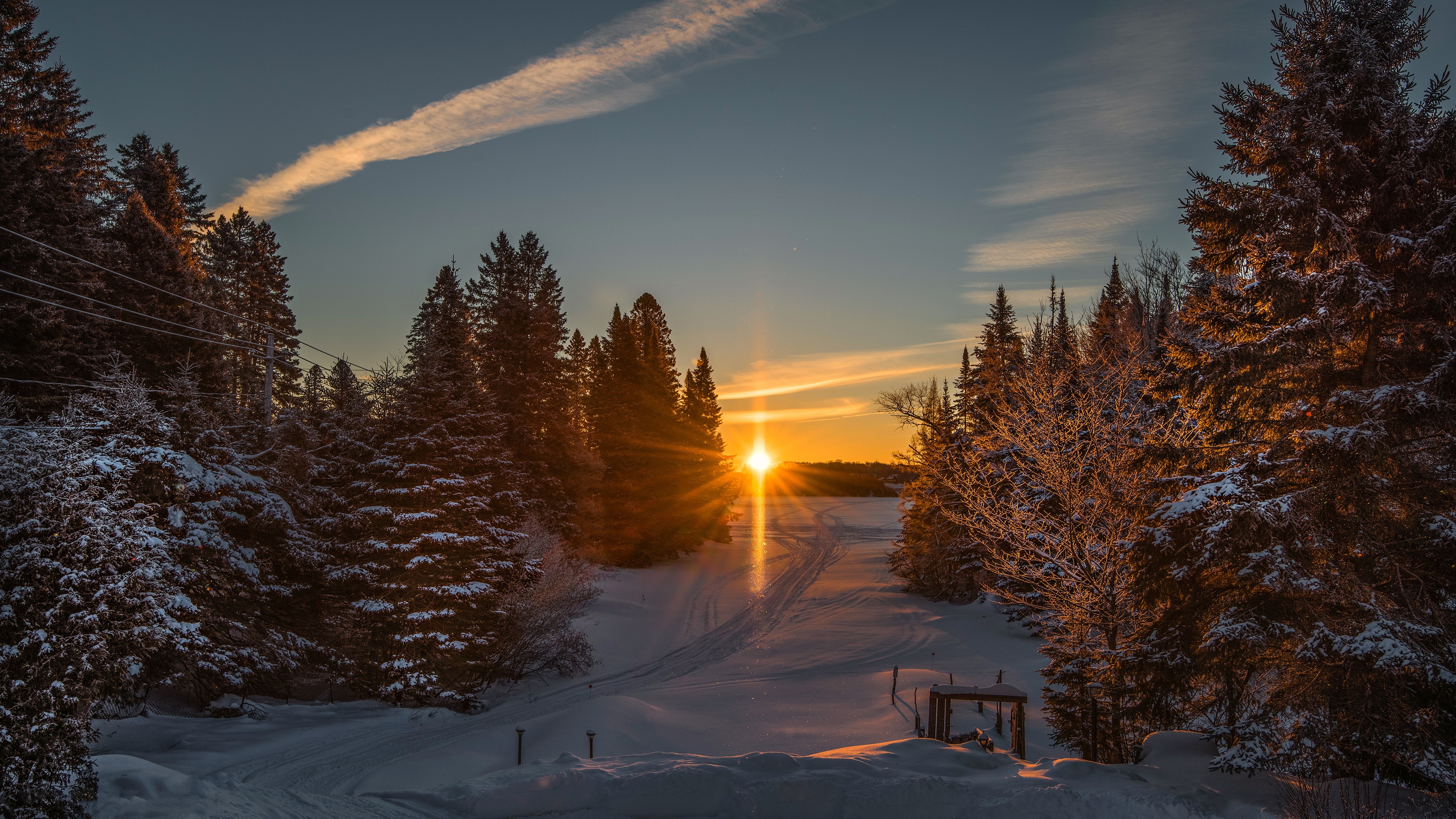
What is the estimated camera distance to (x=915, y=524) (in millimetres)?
38625

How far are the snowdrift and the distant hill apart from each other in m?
105

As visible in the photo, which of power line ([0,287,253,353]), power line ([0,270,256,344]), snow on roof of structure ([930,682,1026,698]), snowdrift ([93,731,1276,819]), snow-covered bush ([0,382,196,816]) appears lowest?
snow on roof of structure ([930,682,1026,698])

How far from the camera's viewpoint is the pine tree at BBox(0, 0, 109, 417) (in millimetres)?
18625

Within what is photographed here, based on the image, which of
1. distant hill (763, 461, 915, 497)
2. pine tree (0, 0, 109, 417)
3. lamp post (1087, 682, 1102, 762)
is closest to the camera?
lamp post (1087, 682, 1102, 762)

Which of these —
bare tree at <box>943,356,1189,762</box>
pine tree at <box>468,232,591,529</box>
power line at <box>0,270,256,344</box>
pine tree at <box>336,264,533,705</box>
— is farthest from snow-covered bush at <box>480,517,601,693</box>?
bare tree at <box>943,356,1189,762</box>

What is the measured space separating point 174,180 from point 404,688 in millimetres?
25370

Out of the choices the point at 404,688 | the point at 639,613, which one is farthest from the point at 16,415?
the point at 639,613

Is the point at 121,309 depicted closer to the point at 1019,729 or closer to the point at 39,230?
the point at 39,230

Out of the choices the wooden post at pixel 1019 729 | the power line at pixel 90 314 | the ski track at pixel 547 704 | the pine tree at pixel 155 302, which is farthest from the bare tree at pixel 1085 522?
the pine tree at pixel 155 302

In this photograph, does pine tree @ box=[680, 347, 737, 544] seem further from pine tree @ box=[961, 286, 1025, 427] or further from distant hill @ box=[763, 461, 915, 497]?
distant hill @ box=[763, 461, 915, 497]

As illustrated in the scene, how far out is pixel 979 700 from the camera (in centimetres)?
1541

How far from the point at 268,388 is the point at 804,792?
23245mm

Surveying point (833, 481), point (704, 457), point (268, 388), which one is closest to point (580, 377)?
point (704, 457)

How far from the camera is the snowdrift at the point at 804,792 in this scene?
9008mm
